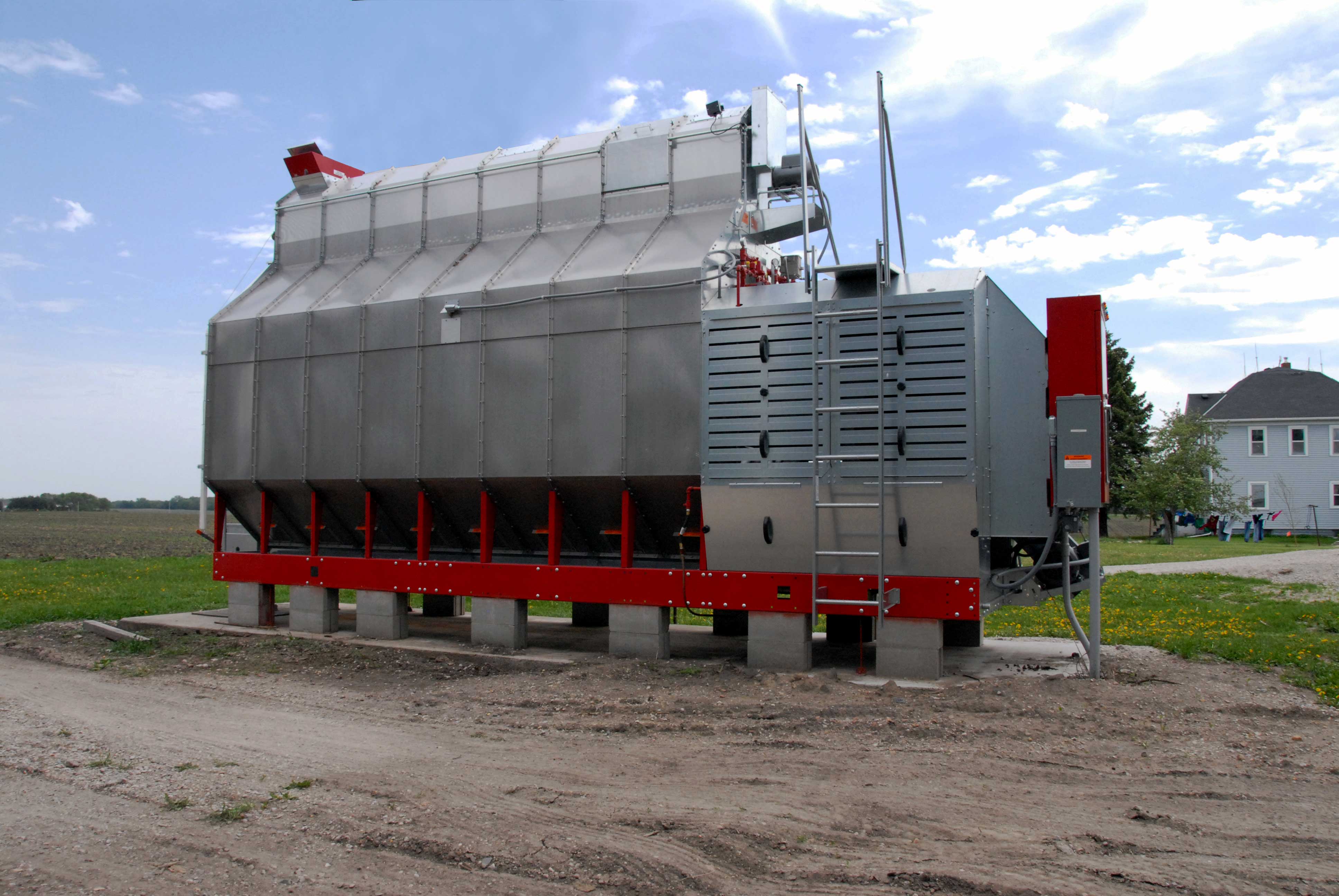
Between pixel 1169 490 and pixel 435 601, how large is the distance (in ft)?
109

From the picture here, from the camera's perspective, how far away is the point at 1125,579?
1934 cm

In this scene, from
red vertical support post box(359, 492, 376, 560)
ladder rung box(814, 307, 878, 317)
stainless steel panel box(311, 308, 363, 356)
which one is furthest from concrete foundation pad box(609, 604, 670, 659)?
stainless steel panel box(311, 308, 363, 356)

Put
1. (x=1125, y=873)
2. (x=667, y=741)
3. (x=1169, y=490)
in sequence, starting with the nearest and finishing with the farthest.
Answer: (x=1125, y=873), (x=667, y=741), (x=1169, y=490)

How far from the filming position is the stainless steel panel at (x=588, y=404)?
9.84m

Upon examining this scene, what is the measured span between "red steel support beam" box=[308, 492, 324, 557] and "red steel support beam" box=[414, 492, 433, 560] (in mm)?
1818

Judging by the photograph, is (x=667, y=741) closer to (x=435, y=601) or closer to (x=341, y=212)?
(x=435, y=601)

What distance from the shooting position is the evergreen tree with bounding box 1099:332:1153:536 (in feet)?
140

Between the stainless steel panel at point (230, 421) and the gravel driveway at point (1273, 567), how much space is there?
1856 centimetres

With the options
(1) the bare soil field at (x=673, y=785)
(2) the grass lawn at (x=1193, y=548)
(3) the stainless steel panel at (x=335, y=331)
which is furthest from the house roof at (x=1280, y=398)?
(3) the stainless steel panel at (x=335, y=331)

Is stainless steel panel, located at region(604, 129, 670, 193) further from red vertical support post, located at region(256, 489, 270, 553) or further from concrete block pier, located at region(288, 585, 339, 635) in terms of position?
concrete block pier, located at region(288, 585, 339, 635)

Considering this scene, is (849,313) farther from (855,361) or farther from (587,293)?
(587,293)

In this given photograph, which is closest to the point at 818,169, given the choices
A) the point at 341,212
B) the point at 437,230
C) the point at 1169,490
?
the point at 437,230

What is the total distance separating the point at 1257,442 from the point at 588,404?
4059cm

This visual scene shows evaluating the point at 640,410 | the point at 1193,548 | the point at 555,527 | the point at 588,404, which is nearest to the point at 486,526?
the point at 555,527
